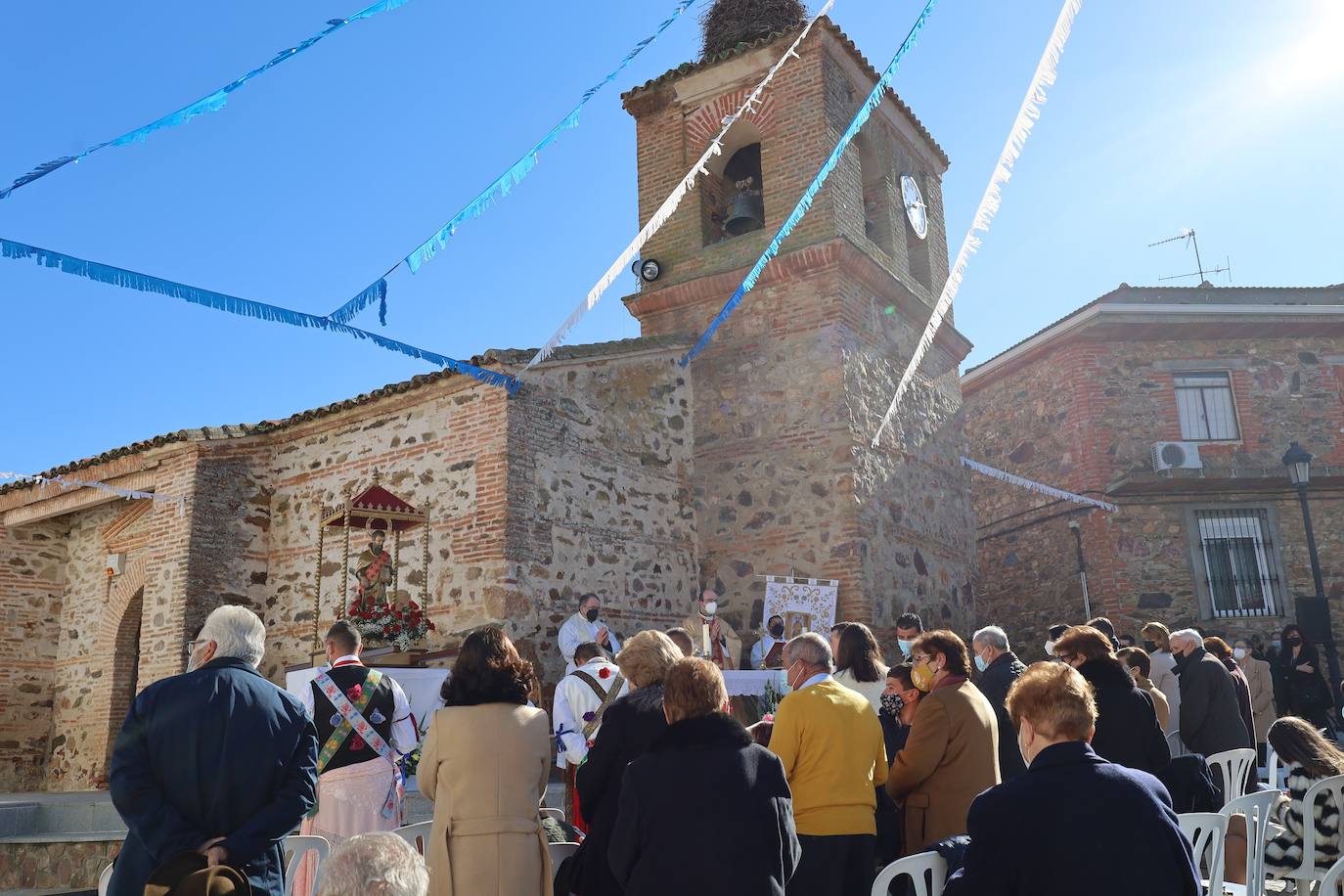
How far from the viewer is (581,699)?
529 cm

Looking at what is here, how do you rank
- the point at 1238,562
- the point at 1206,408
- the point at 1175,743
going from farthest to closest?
1. the point at 1206,408
2. the point at 1238,562
3. the point at 1175,743

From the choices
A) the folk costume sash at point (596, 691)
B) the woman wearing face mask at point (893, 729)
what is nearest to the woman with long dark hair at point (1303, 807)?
the woman wearing face mask at point (893, 729)

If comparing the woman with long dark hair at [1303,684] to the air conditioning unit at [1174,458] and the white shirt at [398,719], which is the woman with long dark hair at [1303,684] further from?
the white shirt at [398,719]

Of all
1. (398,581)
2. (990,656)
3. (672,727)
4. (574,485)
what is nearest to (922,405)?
(574,485)

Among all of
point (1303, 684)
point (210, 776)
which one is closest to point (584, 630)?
point (210, 776)

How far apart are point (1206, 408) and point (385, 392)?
1317 centimetres

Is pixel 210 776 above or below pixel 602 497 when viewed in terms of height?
below

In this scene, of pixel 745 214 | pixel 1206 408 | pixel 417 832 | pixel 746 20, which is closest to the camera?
pixel 417 832

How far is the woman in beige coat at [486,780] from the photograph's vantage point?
3.76 metres

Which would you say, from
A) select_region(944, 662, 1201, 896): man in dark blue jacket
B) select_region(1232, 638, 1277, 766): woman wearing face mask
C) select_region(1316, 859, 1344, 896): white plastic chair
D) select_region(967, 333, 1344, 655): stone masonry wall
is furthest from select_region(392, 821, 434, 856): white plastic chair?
A: select_region(967, 333, 1344, 655): stone masonry wall

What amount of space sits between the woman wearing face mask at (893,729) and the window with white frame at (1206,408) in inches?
535

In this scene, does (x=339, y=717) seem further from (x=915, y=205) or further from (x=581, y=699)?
(x=915, y=205)

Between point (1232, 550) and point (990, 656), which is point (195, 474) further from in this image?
point (1232, 550)

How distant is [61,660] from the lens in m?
14.0
